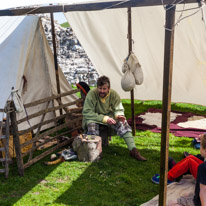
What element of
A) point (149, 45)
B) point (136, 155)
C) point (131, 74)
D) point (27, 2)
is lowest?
point (136, 155)

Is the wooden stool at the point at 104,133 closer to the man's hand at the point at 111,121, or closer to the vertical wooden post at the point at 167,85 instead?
the man's hand at the point at 111,121

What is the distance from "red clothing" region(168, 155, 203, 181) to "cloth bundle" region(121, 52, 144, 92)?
68.3 inches

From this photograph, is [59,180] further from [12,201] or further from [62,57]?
[62,57]

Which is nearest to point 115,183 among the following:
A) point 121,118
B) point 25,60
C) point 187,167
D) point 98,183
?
point 98,183

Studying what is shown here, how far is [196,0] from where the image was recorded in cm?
273

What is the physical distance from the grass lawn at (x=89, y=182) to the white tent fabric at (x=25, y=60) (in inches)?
50.3

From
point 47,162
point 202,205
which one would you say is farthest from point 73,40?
point 202,205

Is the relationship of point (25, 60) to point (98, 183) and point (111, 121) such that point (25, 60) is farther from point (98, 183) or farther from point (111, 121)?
point (98, 183)

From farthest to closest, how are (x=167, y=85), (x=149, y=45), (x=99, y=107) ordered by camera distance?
(x=149, y=45) → (x=99, y=107) → (x=167, y=85)

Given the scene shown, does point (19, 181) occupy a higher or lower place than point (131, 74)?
lower

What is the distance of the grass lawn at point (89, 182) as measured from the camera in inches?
131

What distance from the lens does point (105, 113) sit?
456cm

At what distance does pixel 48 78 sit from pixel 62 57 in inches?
273

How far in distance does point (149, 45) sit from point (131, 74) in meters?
1.49
